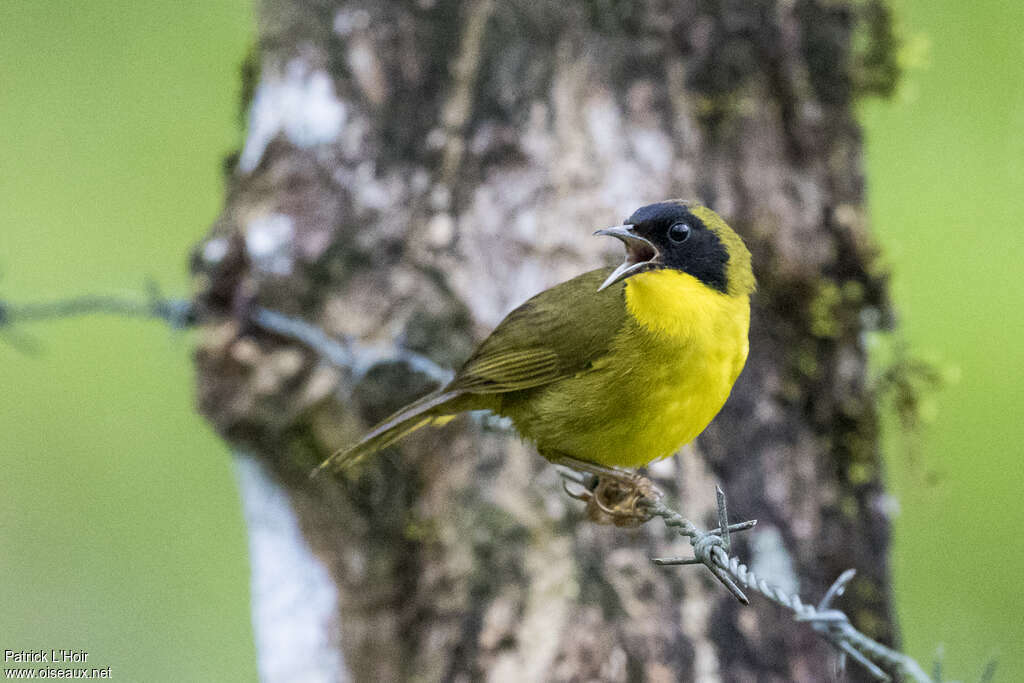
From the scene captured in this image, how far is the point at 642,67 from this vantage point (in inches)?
135

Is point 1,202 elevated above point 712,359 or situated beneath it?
elevated above

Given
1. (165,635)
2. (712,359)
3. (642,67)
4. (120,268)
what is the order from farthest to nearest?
(120,268) < (165,635) < (642,67) < (712,359)

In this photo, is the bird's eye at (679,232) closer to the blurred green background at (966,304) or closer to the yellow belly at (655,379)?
the yellow belly at (655,379)

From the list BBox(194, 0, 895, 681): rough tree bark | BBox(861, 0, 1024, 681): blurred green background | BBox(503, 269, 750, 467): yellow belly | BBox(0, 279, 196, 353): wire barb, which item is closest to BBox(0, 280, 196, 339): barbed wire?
BBox(0, 279, 196, 353): wire barb

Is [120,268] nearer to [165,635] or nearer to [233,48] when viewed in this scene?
[233,48]

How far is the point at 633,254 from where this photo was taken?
8.73ft

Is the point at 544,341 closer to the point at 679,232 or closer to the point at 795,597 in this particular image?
the point at 679,232

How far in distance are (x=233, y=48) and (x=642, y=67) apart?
13.2 feet

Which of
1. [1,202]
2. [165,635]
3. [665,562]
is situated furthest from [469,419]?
[1,202]

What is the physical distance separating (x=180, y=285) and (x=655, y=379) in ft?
11.0

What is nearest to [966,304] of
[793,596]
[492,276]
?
[492,276]

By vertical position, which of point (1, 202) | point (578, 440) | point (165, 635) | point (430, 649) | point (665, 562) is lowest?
point (665, 562)

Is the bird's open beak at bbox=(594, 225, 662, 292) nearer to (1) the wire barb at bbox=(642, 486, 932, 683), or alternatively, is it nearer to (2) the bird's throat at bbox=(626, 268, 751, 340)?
(2) the bird's throat at bbox=(626, 268, 751, 340)

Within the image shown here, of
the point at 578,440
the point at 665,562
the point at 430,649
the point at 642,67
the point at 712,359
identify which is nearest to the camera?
the point at 665,562
